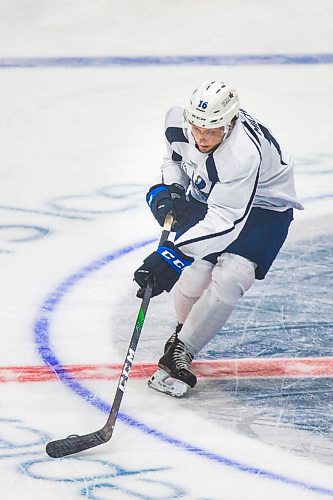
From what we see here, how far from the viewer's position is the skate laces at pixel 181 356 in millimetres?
3719

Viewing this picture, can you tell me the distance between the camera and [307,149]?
557 centimetres

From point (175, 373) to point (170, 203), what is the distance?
50 cm

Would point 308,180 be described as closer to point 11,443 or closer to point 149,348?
point 149,348

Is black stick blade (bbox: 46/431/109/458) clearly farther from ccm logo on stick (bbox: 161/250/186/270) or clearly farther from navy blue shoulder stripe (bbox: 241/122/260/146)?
navy blue shoulder stripe (bbox: 241/122/260/146)

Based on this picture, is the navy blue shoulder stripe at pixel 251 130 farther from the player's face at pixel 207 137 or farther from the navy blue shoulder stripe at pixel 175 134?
the navy blue shoulder stripe at pixel 175 134

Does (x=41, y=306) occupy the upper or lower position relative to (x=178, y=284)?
lower

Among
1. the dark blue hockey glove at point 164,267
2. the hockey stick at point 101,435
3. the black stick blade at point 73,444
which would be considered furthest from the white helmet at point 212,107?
the black stick blade at point 73,444

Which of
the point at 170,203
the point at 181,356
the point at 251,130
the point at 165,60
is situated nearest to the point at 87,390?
the point at 181,356

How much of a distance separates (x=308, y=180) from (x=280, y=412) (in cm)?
190

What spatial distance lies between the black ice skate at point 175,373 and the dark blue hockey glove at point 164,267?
0.27m

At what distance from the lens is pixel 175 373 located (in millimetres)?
3676

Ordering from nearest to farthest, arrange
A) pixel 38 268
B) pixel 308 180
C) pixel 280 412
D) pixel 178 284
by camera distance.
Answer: pixel 280 412
pixel 178 284
pixel 38 268
pixel 308 180

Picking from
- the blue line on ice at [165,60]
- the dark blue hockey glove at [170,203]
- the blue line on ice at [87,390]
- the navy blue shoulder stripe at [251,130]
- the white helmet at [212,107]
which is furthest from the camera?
the blue line on ice at [165,60]

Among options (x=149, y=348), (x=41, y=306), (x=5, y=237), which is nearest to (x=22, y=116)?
(x=5, y=237)
